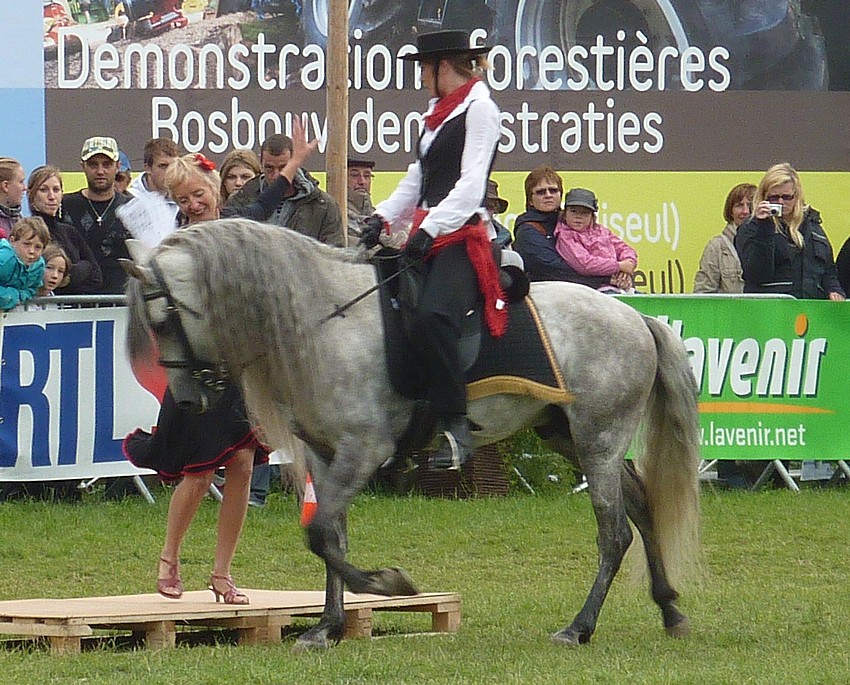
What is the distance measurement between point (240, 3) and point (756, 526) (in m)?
5.56

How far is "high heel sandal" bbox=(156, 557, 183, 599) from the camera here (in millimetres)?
8047

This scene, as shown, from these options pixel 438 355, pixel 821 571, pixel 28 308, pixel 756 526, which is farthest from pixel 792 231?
pixel 438 355

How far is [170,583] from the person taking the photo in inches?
317

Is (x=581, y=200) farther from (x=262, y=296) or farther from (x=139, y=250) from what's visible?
(x=262, y=296)

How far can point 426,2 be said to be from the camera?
1390 centimetres

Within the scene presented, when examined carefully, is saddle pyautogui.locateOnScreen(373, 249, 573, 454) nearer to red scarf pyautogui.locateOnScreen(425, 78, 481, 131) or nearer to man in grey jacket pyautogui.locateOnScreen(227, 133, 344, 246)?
red scarf pyautogui.locateOnScreen(425, 78, 481, 131)

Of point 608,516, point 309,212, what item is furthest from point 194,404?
point 309,212

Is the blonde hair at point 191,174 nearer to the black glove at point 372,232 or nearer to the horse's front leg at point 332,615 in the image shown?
the black glove at point 372,232

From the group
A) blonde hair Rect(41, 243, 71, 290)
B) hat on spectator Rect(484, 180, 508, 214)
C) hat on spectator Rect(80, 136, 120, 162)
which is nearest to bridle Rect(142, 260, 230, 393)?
blonde hair Rect(41, 243, 71, 290)

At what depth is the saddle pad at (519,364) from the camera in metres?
7.82

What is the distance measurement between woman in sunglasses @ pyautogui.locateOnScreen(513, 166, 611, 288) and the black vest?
4968 mm

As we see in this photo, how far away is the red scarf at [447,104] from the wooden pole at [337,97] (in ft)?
9.93

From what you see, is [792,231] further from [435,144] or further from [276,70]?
[435,144]

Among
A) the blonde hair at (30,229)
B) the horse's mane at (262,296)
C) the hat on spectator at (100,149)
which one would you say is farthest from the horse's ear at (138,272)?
the hat on spectator at (100,149)
